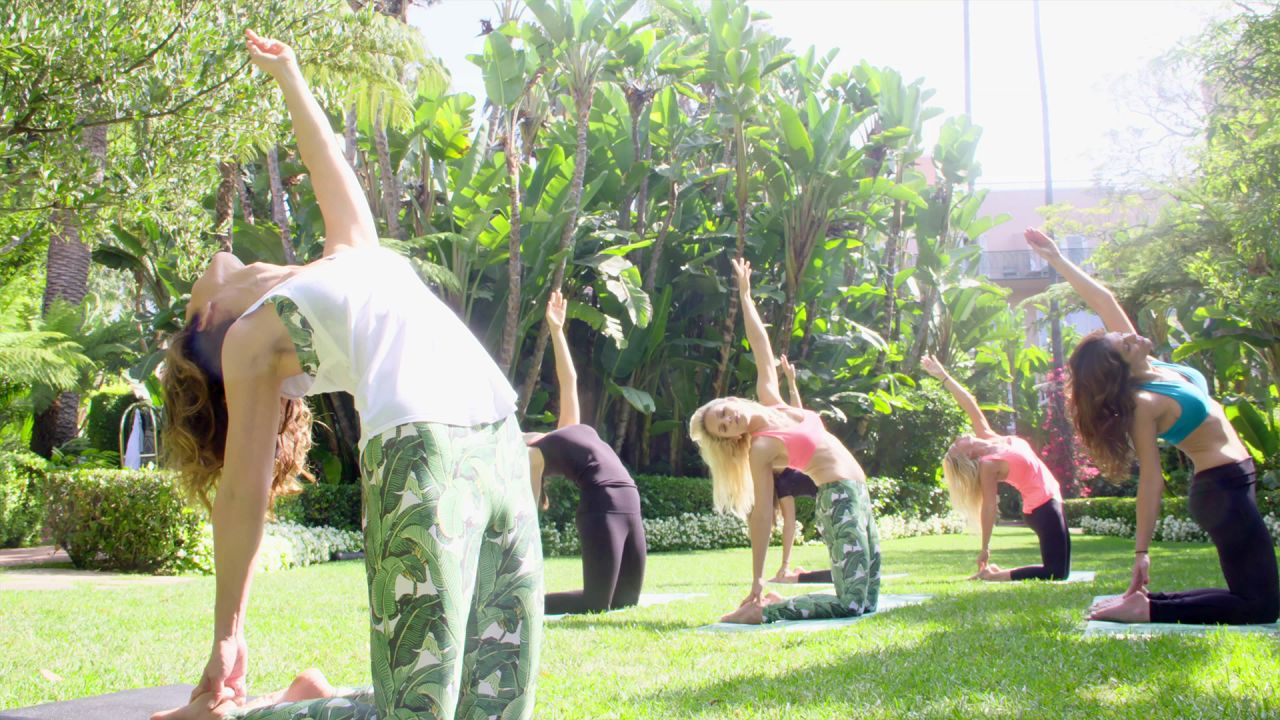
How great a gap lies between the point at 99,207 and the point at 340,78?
269 centimetres

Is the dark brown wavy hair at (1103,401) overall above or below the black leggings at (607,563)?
above

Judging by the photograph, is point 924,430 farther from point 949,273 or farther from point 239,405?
point 239,405

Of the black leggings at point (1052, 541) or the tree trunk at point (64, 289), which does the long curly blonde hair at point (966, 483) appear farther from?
the tree trunk at point (64, 289)

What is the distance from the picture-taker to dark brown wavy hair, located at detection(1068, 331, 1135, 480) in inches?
201

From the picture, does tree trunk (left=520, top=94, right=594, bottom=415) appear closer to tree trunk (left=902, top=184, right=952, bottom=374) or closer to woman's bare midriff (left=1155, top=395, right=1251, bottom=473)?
tree trunk (left=902, top=184, right=952, bottom=374)

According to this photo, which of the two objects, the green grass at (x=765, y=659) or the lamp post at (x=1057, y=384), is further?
the lamp post at (x=1057, y=384)

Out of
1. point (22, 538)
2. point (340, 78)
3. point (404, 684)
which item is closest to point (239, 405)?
point (404, 684)

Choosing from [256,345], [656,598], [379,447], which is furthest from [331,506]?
[379,447]

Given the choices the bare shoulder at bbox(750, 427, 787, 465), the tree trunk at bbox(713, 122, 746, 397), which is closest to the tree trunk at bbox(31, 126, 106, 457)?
the tree trunk at bbox(713, 122, 746, 397)

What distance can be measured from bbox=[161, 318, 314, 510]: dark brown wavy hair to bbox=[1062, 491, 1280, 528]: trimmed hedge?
1290cm

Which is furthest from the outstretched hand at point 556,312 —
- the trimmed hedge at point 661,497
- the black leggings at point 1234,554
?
the trimmed hedge at point 661,497

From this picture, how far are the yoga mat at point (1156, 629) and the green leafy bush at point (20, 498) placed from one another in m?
13.9

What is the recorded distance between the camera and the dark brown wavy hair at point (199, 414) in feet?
7.84

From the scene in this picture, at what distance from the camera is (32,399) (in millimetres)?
16562
